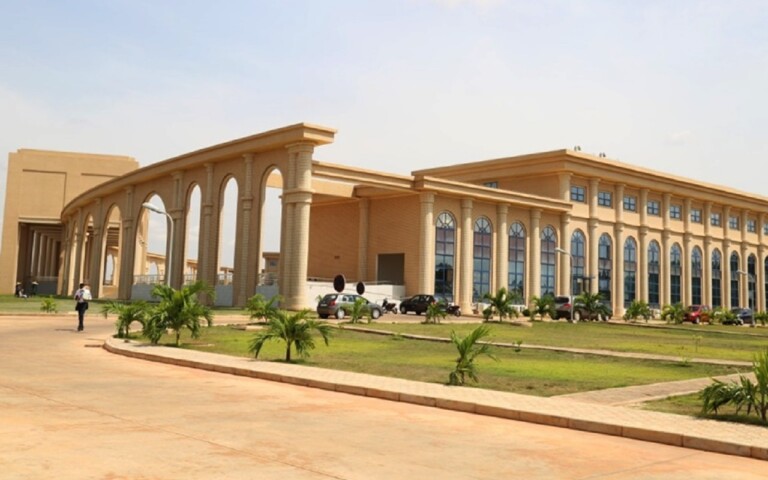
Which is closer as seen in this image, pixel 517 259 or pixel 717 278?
pixel 517 259

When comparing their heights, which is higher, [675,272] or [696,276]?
[675,272]

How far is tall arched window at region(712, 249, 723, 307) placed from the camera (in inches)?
2975

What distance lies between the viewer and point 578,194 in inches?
2450

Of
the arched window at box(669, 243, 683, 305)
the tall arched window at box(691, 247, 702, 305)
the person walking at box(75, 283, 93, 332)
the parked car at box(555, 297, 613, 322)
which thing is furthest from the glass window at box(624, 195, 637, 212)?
the person walking at box(75, 283, 93, 332)

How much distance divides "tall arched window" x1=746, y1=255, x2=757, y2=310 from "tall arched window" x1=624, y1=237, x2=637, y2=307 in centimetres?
1998

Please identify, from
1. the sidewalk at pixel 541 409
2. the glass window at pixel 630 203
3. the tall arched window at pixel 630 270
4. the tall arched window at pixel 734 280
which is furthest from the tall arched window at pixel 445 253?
the tall arched window at pixel 734 280

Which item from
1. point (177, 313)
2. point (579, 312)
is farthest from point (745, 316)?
point (177, 313)

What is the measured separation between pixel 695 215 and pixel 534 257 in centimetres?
2550

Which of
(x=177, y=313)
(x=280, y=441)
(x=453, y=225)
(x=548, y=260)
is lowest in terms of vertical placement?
(x=280, y=441)

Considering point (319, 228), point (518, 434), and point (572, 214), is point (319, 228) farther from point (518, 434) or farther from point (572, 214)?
point (518, 434)

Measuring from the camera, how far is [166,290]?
814 inches

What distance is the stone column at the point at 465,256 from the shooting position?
53.0 metres

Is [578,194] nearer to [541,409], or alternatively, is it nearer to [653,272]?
[653,272]

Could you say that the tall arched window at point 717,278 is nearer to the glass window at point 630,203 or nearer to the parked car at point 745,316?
the glass window at point 630,203
